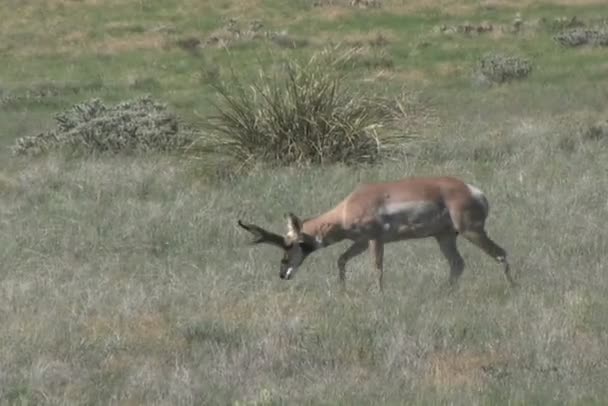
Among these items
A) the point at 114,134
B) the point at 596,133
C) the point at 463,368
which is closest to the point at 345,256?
the point at 463,368

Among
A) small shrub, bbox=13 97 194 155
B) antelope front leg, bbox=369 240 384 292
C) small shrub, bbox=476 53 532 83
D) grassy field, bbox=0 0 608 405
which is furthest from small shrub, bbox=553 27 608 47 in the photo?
antelope front leg, bbox=369 240 384 292

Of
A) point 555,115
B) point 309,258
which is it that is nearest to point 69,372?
point 309,258

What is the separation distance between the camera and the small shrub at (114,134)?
21984 mm

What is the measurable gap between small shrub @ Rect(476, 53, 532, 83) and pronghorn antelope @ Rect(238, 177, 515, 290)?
2249 centimetres

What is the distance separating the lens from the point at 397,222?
10359 millimetres

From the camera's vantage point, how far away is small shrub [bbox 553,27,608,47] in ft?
122

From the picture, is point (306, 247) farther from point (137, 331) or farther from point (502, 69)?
point (502, 69)

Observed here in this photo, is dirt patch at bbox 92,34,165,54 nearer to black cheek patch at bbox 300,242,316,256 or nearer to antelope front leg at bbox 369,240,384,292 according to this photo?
black cheek patch at bbox 300,242,316,256

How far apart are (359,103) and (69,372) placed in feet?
39.5

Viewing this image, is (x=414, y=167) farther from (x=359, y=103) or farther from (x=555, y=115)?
(x=555, y=115)

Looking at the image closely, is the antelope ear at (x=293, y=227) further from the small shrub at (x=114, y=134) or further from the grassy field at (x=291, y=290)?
the small shrub at (x=114, y=134)

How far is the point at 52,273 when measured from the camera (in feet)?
36.8

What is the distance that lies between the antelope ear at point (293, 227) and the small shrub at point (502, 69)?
74.9ft

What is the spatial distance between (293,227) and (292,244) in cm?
14
